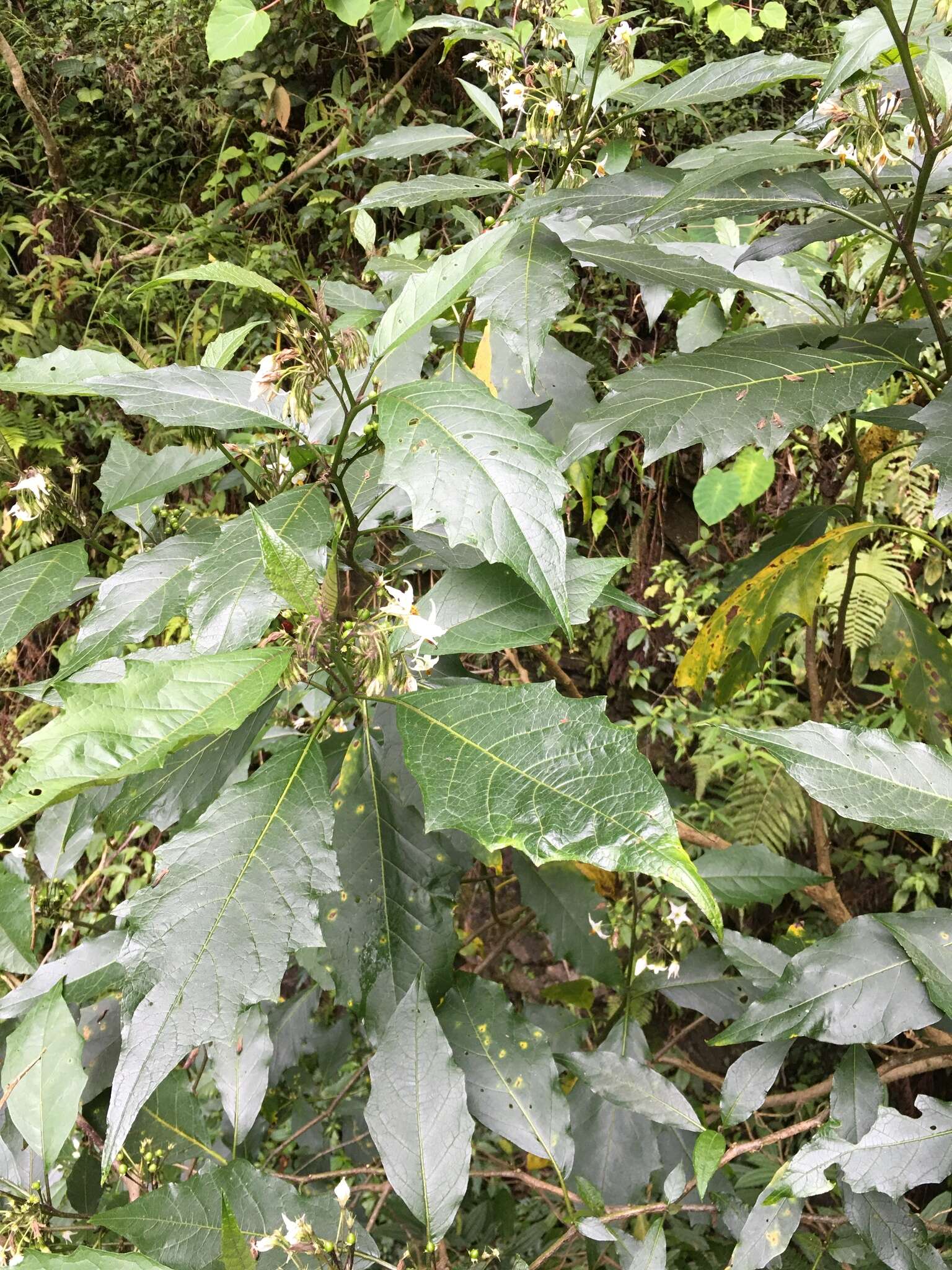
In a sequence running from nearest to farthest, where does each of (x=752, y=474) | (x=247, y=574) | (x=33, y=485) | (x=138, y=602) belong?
1. (x=247, y=574)
2. (x=138, y=602)
3. (x=33, y=485)
4. (x=752, y=474)

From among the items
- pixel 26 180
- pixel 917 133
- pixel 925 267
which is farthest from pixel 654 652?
pixel 26 180

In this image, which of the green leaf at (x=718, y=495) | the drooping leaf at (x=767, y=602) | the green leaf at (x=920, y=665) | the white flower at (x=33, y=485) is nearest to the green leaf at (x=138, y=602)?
the white flower at (x=33, y=485)

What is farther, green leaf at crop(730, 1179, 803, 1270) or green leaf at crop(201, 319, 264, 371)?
green leaf at crop(201, 319, 264, 371)

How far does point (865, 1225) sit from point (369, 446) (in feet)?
2.27

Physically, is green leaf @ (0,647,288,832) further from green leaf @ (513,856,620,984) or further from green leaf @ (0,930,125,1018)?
green leaf @ (513,856,620,984)

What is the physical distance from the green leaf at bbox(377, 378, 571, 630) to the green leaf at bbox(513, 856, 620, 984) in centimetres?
48

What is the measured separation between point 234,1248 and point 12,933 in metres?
0.51

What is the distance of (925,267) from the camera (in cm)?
94

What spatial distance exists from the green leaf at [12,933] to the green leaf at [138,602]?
0.32 meters

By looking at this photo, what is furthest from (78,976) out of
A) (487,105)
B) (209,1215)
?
(487,105)

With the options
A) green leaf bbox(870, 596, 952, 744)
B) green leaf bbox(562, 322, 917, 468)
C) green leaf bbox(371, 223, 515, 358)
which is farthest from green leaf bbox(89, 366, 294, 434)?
green leaf bbox(870, 596, 952, 744)

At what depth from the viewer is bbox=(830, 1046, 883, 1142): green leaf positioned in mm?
647

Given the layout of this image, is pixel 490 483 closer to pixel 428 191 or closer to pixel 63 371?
pixel 63 371

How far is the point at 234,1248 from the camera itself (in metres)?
0.46
